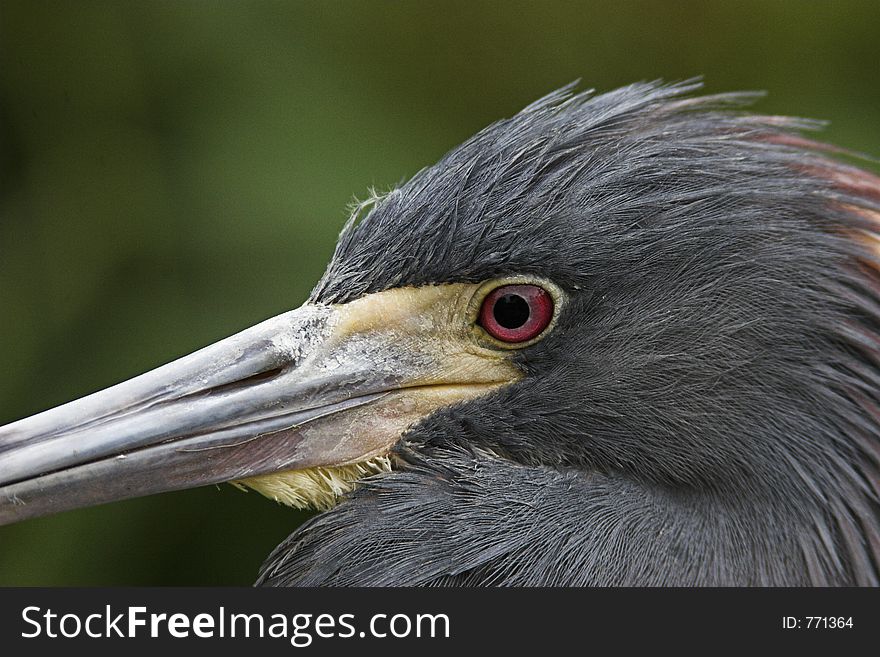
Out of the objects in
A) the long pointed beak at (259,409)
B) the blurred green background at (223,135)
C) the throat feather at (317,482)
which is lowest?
the throat feather at (317,482)

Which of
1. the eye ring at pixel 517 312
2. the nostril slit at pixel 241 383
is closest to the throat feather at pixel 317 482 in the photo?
the nostril slit at pixel 241 383

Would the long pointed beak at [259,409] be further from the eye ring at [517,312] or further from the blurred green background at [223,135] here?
the blurred green background at [223,135]

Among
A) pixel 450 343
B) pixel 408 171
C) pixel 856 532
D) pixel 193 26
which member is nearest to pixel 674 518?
pixel 856 532

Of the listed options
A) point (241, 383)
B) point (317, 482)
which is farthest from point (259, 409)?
point (317, 482)

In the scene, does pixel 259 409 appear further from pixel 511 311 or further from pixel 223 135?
pixel 223 135

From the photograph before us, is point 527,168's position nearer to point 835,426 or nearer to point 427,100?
point 835,426
